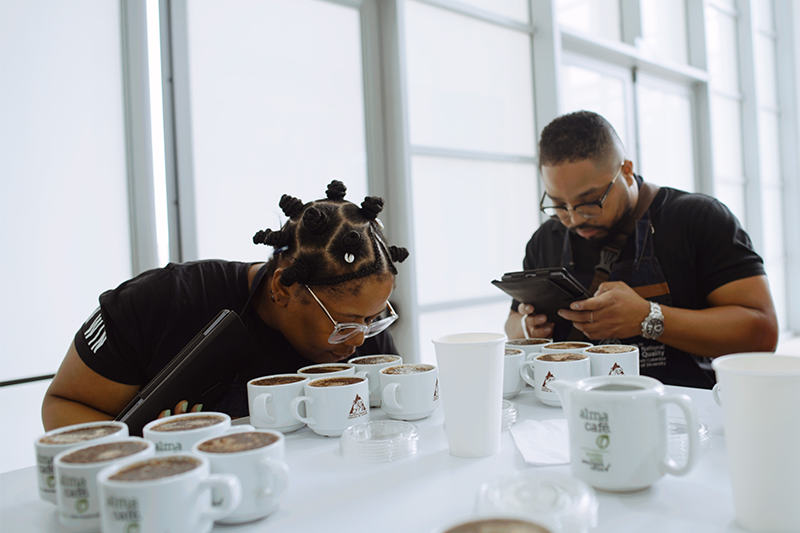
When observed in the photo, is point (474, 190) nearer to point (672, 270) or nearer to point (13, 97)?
point (672, 270)

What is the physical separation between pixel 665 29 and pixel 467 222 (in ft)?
10.5

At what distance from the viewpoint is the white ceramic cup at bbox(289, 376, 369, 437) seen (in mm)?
1066

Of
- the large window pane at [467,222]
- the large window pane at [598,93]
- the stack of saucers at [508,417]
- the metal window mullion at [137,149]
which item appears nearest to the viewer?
the stack of saucers at [508,417]

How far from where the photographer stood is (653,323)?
173 centimetres

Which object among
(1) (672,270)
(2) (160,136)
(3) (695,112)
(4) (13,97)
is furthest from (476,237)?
(3) (695,112)

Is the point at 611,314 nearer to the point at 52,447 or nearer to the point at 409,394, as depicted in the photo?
the point at 409,394

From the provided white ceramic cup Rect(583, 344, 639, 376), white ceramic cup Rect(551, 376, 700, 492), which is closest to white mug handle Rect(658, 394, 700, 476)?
white ceramic cup Rect(551, 376, 700, 492)

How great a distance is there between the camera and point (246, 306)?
147 cm

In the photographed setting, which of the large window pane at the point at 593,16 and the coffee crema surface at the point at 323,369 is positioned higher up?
the large window pane at the point at 593,16

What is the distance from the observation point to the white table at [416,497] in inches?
26.6

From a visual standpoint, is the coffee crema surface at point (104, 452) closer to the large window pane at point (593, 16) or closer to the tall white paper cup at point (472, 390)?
the tall white paper cup at point (472, 390)

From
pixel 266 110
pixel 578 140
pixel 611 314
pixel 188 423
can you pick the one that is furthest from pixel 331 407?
pixel 266 110

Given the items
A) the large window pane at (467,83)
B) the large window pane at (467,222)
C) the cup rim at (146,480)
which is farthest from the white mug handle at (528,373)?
the large window pane at (467,83)

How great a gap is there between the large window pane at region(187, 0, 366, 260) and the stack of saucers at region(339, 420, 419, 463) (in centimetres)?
143
